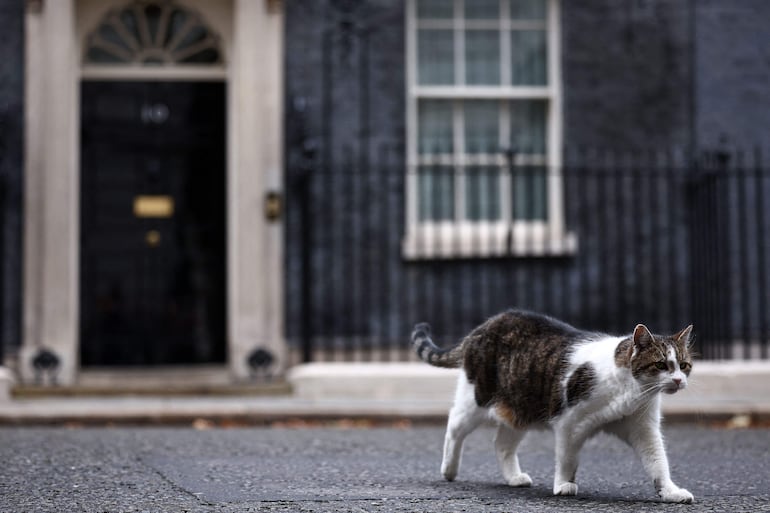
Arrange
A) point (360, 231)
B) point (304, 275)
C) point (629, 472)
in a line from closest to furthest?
1. point (629, 472)
2. point (304, 275)
3. point (360, 231)

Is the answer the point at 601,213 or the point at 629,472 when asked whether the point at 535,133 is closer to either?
the point at 601,213

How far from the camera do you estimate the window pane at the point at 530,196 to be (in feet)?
43.1

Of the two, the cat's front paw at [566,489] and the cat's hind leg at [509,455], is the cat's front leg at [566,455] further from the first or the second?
the cat's hind leg at [509,455]

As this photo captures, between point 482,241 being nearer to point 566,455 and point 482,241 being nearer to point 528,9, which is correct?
point 528,9

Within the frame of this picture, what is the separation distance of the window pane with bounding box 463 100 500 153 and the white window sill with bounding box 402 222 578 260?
0.79 meters

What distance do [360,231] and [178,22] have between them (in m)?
2.73

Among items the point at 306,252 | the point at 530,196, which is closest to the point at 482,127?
the point at 530,196

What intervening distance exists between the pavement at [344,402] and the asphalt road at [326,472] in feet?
1.83

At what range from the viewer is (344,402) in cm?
1083

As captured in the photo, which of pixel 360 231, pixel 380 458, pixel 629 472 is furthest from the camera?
pixel 360 231

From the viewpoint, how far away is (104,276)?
1279cm

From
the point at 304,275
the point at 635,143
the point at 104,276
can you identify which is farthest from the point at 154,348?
the point at 635,143

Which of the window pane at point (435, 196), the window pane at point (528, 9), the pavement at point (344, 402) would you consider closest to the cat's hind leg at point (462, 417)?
the pavement at point (344, 402)

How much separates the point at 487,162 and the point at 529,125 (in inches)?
24.5
